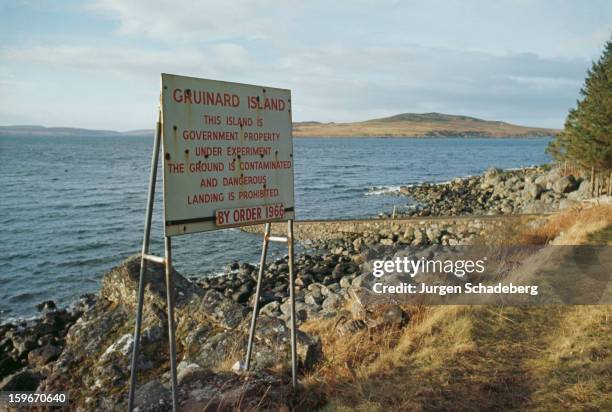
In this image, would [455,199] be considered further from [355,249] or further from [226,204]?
[226,204]

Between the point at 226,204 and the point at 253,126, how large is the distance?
0.77m

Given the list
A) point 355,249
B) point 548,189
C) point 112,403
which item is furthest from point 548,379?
point 548,189

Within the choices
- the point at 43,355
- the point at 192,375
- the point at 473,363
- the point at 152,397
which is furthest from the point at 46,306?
the point at 473,363

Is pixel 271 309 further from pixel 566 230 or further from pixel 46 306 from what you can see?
pixel 566 230

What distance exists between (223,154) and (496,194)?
36832 mm

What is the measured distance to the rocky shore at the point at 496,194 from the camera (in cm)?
3120

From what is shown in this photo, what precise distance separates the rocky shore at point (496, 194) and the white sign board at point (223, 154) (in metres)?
23.0

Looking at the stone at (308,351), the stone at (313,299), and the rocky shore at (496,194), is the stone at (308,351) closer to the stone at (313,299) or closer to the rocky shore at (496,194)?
the stone at (313,299)

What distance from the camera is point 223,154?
4250 millimetres

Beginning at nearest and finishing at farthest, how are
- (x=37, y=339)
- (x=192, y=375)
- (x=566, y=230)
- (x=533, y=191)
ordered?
(x=192, y=375)
(x=566, y=230)
(x=37, y=339)
(x=533, y=191)

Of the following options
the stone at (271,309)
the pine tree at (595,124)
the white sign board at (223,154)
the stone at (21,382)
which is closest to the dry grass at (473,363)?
the white sign board at (223,154)

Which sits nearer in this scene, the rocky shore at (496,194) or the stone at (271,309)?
the stone at (271,309)

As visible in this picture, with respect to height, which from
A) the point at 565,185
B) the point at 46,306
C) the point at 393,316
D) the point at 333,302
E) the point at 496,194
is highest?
the point at 393,316

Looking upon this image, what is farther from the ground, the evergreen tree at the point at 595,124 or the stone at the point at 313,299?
the evergreen tree at the point at 595,124
